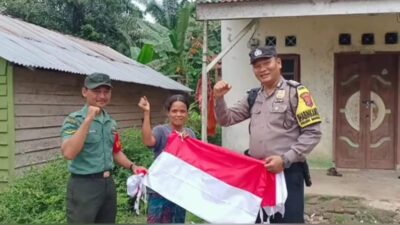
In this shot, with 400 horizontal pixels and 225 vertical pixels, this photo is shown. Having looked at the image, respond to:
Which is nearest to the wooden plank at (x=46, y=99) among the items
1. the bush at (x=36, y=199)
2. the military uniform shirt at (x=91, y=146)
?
the bush at (x=36, y=199)

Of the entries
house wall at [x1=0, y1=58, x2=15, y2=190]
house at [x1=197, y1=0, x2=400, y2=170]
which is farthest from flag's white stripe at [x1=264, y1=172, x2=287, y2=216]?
house at [x1=197, y1=0, x2=400, y2=170]

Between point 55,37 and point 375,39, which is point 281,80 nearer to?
point 375,39

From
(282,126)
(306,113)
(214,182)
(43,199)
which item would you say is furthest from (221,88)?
(43,199)

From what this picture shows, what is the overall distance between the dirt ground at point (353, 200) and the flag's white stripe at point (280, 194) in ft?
7.77

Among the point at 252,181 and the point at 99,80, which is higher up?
the point at 99,80

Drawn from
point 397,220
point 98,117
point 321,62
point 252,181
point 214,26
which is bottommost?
point 397,220

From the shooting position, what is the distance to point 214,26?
16656 millimetres

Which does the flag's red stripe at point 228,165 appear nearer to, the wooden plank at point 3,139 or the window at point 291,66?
the wooden plank at point 3,139

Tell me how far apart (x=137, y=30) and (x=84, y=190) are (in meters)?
17.6

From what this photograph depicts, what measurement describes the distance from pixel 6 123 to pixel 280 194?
477 centimetres

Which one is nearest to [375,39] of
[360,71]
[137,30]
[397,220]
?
[360,71]

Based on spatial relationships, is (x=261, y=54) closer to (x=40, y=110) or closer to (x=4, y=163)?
(x=4, y=163)

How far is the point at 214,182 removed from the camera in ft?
10.9

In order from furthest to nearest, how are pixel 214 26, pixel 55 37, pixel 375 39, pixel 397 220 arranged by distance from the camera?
pixel 214 26 < pixel 55 37 < pixel 375 39 < pixel 397 220
